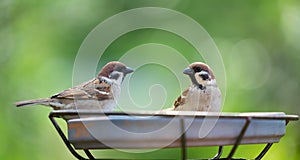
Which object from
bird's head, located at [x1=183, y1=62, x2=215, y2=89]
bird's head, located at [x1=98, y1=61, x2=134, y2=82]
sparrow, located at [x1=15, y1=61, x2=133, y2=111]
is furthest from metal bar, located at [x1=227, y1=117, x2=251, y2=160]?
bird's head, located at [x1=98, y1=61, x2=134, y2=82]

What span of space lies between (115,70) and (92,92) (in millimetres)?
119

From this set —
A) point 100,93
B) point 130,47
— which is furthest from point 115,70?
point 130,47

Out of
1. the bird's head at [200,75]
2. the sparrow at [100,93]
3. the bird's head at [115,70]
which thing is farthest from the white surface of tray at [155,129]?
the bird's head at [115,70]

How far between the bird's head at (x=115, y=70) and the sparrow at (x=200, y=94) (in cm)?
34

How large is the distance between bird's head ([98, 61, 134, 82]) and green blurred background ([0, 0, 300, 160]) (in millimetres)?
822

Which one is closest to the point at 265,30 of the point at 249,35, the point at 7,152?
the point at 249,35

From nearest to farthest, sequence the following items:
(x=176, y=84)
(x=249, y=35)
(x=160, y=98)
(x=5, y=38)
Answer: (x=160, y=98), (x=176, y=84), (x=5, y=38), (x=249, y=35)

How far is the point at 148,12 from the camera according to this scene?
369cm

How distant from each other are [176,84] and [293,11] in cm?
102

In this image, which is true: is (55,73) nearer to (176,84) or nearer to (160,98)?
(176,84)

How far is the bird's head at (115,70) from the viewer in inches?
85.6

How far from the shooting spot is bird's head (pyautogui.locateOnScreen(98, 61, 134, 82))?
2174 millimetres

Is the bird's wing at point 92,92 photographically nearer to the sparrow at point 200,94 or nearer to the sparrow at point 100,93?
the sparrow at point 100,93

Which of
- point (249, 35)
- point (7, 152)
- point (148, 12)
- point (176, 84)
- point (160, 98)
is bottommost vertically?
point (7, 152)
